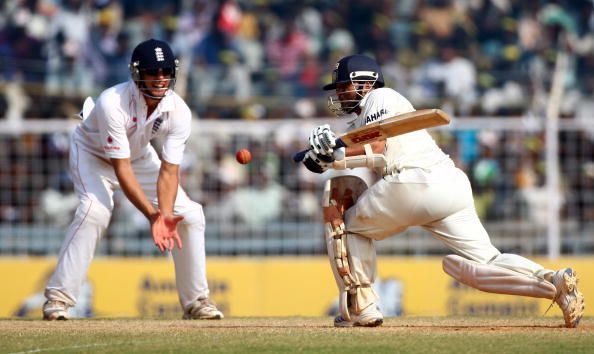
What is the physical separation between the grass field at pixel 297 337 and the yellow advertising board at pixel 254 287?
13.5 ft

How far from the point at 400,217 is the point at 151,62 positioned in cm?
Result: 223

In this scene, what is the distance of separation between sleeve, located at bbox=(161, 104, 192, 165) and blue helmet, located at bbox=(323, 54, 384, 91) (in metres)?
1.49

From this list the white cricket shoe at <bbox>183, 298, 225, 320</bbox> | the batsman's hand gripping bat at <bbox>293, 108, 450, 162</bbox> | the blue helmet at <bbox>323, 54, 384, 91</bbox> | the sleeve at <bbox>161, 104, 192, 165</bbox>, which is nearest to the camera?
the batsman's hand gripping bat at <bbox>293, 108, 450, 162</bbox>

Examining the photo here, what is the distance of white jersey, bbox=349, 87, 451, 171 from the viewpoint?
734 centimetres

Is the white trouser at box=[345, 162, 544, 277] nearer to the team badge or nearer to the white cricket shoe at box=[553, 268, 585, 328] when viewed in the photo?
the white cricket shoe at box=[553, 268, 585, 328]

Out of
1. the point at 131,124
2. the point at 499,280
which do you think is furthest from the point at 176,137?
the point at 499,280

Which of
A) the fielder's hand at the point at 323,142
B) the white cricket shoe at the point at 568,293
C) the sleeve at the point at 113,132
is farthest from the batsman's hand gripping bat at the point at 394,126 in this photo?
the sleeve at the point at 113,132

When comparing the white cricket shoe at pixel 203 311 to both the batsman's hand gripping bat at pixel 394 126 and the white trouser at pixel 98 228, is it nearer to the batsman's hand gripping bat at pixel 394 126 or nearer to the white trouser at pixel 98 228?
the white trouser at pixel 98 228

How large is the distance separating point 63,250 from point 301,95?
765 cm

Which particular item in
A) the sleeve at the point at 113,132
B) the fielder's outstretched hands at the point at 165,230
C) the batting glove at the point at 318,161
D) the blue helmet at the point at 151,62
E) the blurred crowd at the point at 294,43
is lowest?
the fielder's outstretched hands at the point at 165,230

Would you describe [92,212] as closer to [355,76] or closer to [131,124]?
[131,124]

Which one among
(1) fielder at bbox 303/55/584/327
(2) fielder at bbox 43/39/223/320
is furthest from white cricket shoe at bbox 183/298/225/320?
(1) fielder at bbox 303/55/584/327

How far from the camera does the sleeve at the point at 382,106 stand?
7.28 m

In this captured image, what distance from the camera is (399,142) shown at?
24.3ft
